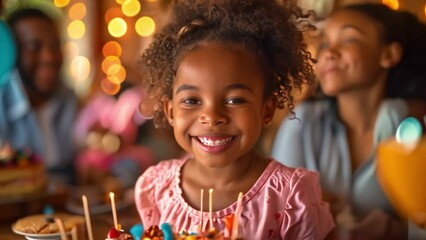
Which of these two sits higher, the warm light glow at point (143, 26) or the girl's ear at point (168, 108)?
the warm light glow at point (143, 26)

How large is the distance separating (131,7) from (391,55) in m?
1.72

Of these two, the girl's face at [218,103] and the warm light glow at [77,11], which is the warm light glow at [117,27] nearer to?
the warm light glow at [77,11]

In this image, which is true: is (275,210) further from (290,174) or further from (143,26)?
(143,26)

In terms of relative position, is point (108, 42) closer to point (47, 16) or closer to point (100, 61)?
point (100, 61)

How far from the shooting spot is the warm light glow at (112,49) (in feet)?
10.7

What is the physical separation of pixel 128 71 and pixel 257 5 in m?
2.09

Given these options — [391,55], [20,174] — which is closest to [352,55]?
[391,55]

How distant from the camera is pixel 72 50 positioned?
131 inches

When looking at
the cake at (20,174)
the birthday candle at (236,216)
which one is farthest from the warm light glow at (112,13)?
the birthday candle at (236,216)

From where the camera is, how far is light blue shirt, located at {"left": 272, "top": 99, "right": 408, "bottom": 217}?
168cm

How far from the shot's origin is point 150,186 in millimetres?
1277

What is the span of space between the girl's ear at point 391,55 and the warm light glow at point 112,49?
6.09 ft

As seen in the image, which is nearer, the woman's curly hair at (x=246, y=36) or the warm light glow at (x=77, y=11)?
the woman's curly hair at (x=246, y=36)

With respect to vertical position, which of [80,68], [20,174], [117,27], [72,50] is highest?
[117,27]
